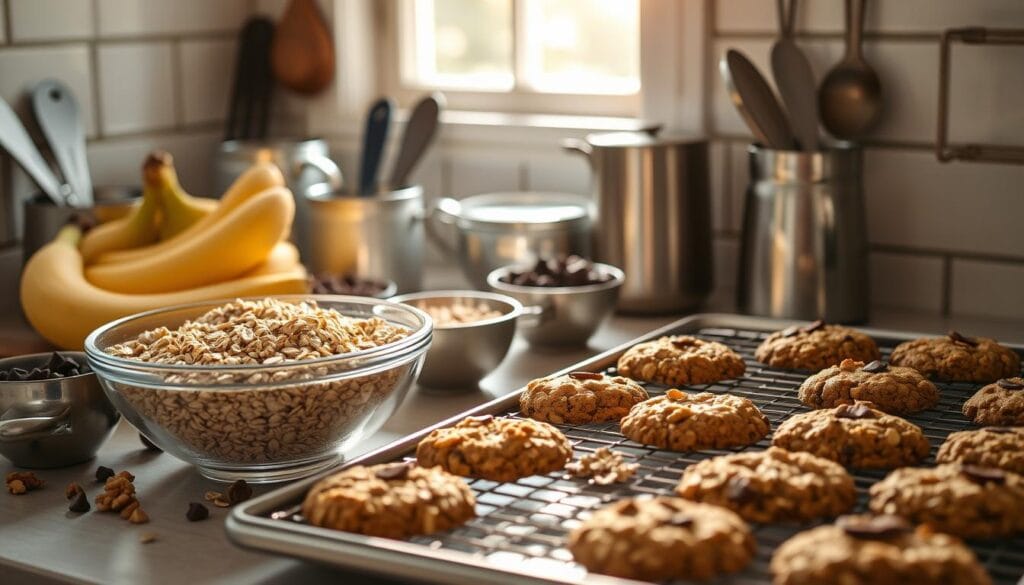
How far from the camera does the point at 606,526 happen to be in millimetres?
823

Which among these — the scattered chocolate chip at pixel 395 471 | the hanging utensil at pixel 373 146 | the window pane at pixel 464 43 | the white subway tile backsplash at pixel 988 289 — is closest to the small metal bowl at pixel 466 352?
the scattered chocolate chip at pixel 395 471

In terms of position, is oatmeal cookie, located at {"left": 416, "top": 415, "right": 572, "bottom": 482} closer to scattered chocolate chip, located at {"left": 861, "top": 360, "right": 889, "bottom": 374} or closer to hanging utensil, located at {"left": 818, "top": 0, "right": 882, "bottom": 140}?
scattered chocolate chip, located at {"left": 861, "top": 360, "right": 889, "bottom": 374}

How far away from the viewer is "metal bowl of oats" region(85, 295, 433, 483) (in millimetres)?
1021

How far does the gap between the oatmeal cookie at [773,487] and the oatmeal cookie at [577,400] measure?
191mm

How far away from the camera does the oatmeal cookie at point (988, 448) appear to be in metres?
0.95

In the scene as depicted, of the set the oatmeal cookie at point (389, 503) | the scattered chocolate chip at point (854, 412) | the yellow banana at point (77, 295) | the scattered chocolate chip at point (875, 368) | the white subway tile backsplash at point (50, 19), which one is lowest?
the oatmeal cookie at point (389, 503)

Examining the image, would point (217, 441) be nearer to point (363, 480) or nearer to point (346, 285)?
point (363, 480)

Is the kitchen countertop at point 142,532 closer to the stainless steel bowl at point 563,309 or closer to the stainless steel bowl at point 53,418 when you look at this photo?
the stainless steel bowl at point 53,418

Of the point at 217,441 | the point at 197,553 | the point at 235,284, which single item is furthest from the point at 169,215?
the point at 197,553

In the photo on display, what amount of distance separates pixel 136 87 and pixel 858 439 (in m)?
1.24

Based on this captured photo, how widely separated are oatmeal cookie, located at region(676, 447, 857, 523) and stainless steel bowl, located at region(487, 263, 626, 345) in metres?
0.53

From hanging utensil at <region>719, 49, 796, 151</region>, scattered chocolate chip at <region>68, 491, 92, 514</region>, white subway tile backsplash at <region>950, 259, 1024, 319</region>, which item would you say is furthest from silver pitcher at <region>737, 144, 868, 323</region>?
scattered chocolate chip at <region>68, 491, 92, 514</region>

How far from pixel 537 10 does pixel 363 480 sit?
1132mm

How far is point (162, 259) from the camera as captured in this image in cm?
146
